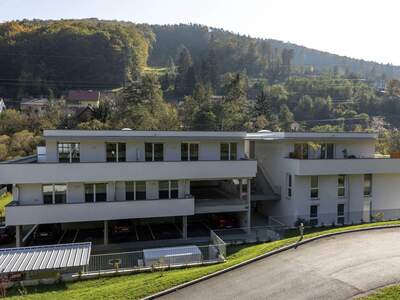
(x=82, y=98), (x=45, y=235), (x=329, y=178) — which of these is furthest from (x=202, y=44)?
(x=45, y=235)

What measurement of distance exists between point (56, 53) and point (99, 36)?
46.4ft

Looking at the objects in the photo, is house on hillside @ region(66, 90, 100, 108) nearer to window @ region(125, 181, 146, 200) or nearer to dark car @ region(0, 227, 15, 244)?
dark car @ region(0, 227, 15, 244)

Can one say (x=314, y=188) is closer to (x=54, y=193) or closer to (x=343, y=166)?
(x=343, y=166)

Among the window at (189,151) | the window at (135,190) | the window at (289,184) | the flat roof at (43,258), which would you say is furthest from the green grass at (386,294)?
the window at (189,151)

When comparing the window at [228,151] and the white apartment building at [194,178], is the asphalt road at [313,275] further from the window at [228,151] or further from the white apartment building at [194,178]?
the window at [228,151]

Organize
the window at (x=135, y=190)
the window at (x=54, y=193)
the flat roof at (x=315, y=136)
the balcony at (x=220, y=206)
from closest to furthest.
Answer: the window at (x=54, y=193) < the window at (x=135, y=190) < the balcony at (x=220, y=206) < the flat roof at (x=315, y=136)

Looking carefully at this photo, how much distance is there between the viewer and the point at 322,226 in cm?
2670

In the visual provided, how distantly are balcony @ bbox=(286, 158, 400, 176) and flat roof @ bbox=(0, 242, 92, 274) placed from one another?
53.0ft

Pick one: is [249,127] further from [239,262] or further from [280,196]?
[239,262]

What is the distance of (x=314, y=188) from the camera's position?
2764 cm

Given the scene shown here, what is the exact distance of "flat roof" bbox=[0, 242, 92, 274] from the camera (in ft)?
52.6

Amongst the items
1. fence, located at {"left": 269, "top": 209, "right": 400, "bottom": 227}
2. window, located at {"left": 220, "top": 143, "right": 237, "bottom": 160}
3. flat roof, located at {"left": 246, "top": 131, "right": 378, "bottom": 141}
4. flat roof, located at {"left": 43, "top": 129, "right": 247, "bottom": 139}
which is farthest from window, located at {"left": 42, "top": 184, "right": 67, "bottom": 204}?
flat roof, located at {"left": 246, "top": 131, "right": 378, "bottom": 141}

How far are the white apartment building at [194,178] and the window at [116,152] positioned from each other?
0.22 feet

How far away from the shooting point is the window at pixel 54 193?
73.0ft
